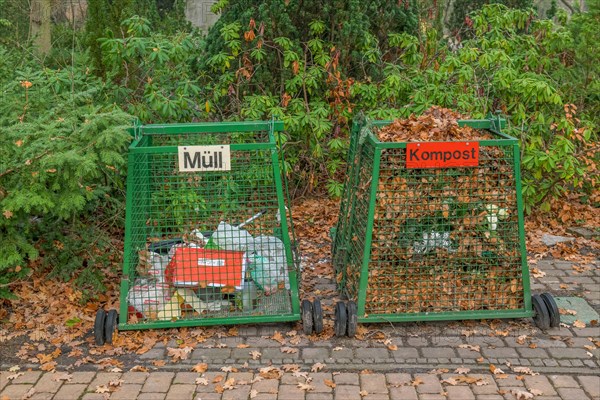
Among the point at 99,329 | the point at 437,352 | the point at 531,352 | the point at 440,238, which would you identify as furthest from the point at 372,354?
the point at 99,329

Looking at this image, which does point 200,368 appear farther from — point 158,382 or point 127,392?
point 127,392

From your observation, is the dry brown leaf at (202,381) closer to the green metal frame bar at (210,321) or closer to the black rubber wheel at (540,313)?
the green metal frame bar at (210,321)

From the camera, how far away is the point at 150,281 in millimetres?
5332

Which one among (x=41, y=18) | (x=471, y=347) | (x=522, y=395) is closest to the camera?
(x=522, y=395)

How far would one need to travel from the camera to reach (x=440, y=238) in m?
5.17

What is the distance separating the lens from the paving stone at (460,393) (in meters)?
4.39

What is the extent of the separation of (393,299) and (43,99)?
319 centimetres

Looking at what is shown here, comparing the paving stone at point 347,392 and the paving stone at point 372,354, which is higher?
the paving stone at point 372,354

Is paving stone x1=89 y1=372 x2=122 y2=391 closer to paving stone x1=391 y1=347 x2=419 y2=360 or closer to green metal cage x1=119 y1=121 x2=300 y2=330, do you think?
green metal cage x1=119 y1=121 x2=300 y2=330

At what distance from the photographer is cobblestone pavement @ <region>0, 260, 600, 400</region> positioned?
14.6 feet

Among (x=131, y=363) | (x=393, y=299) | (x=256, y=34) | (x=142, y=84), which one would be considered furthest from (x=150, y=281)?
(x=256, y=34)

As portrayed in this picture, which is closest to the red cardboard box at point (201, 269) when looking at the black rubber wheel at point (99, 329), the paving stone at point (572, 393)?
the black rubber wheel at point (99, 329)

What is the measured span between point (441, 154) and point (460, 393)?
1561mm

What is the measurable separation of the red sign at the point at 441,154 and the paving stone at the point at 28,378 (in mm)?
2779
